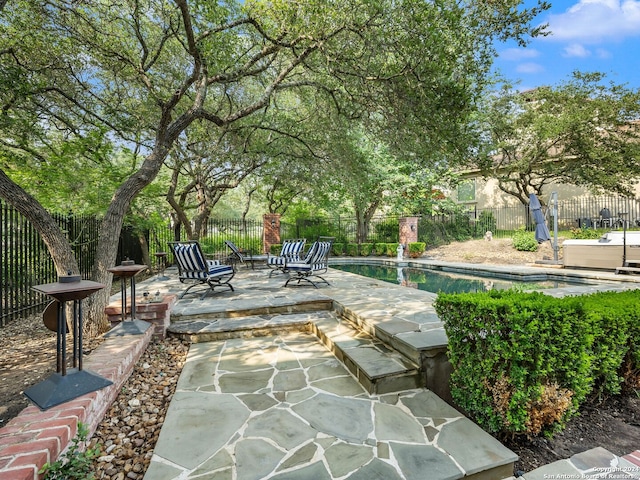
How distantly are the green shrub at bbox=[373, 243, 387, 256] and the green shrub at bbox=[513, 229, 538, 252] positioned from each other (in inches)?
203

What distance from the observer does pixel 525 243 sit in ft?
40.2

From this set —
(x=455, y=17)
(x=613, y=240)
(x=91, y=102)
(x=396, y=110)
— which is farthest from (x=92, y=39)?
(x=613, y=240)

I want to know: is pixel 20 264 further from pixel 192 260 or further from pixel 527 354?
pixel 527 354

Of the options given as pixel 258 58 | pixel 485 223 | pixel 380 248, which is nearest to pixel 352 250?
pixel 380 248

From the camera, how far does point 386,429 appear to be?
6.64ft

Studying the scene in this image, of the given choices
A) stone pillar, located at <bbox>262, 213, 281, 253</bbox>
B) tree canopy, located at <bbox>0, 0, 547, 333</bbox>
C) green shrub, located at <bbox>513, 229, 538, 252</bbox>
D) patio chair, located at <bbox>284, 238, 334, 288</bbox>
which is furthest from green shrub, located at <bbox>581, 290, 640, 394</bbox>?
stone pillar, located at <bbox>262, 213, 281, 253</bbox>

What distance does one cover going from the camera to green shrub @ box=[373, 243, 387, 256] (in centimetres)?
1455

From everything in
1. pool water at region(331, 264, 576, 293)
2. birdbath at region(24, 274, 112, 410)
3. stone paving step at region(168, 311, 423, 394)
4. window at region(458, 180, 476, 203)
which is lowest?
pool water at region(331, 264, 576, 293)

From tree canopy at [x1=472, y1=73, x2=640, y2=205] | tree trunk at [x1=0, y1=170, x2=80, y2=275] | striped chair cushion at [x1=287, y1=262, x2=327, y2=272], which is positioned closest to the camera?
tree trunk at [x1=0, y1=170, x2=80, y2=275]

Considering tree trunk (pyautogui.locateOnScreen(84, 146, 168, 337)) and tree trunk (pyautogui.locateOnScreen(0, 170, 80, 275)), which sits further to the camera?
tree trunk (pyautogui.locateOnScreen(84, 146, 168, 337))

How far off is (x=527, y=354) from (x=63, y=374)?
2938 mm

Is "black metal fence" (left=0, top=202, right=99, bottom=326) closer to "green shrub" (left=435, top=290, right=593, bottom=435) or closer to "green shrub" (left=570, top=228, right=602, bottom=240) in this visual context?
"green shrub" (left=435, top=290, right=593, bottom=435)

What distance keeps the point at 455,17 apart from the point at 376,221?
1298 cm

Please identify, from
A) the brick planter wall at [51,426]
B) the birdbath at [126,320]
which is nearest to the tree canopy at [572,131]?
the birdbath at [126,320]
